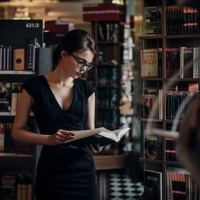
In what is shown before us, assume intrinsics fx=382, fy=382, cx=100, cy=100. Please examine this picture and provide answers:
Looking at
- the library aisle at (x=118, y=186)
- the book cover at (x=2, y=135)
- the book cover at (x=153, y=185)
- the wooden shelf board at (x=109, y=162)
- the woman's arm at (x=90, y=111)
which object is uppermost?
the woman's arm at (x=90, y=111)

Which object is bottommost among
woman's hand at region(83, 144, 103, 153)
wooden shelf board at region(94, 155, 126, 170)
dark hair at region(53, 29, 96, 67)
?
wooden shelf board at region(94, 155, 126, 170)

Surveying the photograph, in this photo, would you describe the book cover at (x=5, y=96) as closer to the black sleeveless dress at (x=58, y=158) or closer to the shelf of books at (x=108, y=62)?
the black sleeveless dress at (x=58, y=158)

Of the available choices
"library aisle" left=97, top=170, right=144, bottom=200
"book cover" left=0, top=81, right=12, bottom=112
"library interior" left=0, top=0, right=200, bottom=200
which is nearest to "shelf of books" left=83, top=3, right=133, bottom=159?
"library interior" left=0, top=0, right=200, bottom=200

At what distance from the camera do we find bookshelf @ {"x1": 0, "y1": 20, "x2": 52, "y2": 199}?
9.49 feet

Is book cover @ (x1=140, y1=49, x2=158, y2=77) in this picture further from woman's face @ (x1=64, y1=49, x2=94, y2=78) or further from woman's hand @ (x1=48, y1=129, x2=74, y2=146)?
woman's hand @ (x1=48, y1=129, x2=74, y2=146)

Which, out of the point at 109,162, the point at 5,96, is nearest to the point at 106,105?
the point at 109,162

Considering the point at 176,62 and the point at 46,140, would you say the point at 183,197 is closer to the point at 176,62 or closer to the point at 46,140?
the point at 176,62

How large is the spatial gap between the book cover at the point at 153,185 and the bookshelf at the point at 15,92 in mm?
1054

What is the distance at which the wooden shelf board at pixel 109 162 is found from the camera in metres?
5.44

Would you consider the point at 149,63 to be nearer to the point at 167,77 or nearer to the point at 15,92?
the point at 167,77

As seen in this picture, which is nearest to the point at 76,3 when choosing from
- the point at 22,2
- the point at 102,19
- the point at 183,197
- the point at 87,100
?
the point at 22,2

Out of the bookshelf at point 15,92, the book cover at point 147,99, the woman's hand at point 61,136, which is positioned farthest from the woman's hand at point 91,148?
the book cover at point 147,99

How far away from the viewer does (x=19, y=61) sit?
→ 117 inches

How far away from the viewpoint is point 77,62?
1722 millimetres
